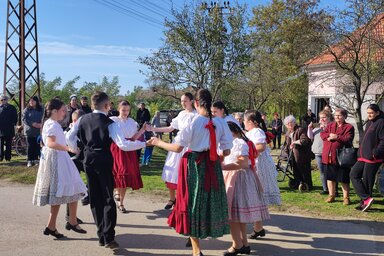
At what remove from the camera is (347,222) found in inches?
257

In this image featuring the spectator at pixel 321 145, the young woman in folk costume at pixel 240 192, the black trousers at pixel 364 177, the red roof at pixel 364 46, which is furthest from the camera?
the red roof at pixel 364 46

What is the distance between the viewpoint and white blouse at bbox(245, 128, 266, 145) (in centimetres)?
536

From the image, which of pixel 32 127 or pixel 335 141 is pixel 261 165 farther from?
pixel 32 127

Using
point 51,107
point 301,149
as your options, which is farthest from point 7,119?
point 301,149

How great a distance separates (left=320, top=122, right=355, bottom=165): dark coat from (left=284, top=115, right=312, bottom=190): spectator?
0.95m

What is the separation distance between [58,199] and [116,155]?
1.71 metres

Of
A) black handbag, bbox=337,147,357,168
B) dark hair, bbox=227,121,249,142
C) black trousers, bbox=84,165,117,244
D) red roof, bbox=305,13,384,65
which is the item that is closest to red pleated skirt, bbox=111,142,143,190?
black trousers, bbox=84,165,117,244

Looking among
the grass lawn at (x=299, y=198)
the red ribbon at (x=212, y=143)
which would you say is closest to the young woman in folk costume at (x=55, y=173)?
the red ribbon at (x=212, y=143)

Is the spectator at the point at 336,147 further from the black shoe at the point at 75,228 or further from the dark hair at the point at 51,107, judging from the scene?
the dark hair at the point at 51,107

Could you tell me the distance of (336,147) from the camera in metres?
7.75

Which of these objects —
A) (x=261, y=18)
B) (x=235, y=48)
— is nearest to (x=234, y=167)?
(x=235, y=48)

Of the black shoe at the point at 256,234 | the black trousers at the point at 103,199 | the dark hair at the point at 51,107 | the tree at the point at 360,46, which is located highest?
the tree at the point at 360,46

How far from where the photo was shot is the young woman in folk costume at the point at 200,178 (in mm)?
4488

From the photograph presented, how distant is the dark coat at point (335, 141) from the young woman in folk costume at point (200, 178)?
381cm
